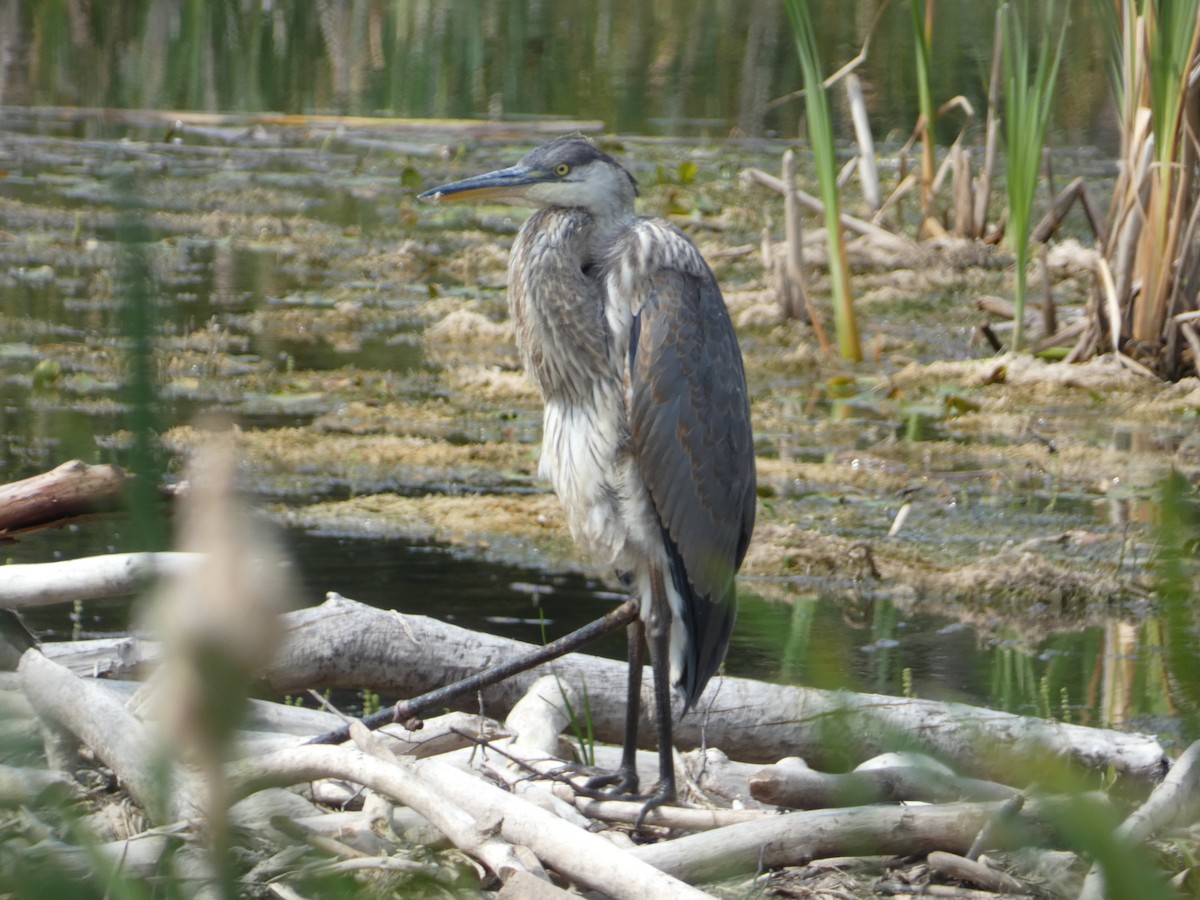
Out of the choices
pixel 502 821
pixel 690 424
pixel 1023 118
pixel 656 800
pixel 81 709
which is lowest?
pixel 656 800

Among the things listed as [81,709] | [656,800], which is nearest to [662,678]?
[656,800]

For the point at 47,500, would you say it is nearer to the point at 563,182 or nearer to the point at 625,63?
the point at 563,182

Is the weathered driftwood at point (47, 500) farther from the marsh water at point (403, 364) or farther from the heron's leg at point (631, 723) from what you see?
the heron's leg at point (631, 723)

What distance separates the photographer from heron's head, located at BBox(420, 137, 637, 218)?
3578 mm

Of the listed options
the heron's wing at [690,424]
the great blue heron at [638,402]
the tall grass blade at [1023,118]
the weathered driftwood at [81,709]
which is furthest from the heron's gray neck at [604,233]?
the tall grass blade at [1023,118]

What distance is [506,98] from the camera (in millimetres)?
14539

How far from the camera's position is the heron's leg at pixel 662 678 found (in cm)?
320

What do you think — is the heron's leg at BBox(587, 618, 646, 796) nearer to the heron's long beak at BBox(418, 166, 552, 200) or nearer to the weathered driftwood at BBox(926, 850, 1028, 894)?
the weathered driftwood at BBox(926, 850, 1028, 894)

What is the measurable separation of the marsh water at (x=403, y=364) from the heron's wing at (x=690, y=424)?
Answer: 250 millimetres

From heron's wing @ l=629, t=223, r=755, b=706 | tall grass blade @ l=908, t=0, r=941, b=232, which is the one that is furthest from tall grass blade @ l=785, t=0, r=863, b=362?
heron's wing @ l=629, t=223, r=755, b=706

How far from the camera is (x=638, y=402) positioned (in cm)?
338

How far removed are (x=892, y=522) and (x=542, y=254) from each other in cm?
274

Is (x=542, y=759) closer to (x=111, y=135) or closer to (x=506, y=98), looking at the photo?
(x=111, y=135)

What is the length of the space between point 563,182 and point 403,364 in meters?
4.42
